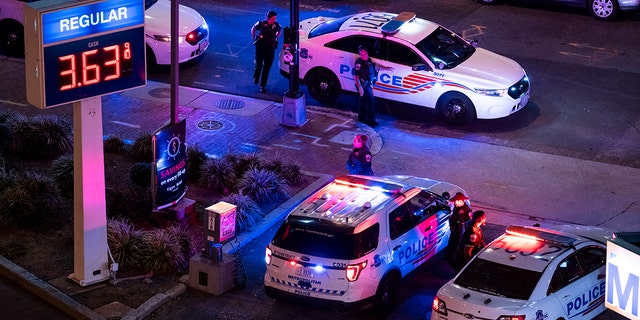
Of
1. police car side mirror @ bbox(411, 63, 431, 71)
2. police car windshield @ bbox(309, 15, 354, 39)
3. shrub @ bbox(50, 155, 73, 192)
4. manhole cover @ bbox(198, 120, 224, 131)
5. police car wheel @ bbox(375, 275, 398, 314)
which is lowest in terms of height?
manhole cover @ bbox(198, 120, 224, 131)

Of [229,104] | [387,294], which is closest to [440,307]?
[387,294]

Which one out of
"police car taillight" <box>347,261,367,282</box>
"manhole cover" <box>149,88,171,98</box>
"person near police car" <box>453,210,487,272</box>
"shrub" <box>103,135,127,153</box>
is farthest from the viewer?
"manhole cover" <box>149,88,171,98</box>

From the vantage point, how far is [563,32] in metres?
25.5

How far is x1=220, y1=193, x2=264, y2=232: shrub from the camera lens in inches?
613

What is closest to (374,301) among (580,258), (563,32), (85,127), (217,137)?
(580,258)

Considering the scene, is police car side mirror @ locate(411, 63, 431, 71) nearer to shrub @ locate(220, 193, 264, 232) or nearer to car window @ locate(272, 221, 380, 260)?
shrub @ locate(220, 193, 264, 232)

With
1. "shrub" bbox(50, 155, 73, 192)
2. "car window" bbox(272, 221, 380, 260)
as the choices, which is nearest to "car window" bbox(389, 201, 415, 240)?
"car window" bbox(272, 221, 380, 260)

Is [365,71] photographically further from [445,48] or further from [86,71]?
[86,71]

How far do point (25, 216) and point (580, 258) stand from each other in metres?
8.11

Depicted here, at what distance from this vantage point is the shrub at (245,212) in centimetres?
1558

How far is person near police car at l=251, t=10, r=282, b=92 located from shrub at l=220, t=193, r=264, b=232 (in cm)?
596

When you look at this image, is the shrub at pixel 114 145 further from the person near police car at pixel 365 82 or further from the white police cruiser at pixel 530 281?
the white police cruiser at pixel 530 281

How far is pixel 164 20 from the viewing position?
22.5 m

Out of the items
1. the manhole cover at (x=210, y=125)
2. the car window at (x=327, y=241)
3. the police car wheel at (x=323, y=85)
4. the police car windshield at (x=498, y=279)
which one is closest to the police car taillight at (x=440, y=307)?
the police car windshield at (x=498, y=279)
